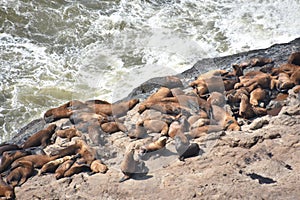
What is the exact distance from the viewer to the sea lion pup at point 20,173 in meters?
6.41

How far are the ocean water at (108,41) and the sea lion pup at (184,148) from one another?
Result: 3693mm

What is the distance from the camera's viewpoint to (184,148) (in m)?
6.27

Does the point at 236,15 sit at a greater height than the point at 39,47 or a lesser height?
greater

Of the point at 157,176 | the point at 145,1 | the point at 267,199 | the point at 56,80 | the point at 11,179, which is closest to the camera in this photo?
the point at 267,199

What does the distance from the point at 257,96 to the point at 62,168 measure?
10.6 ft

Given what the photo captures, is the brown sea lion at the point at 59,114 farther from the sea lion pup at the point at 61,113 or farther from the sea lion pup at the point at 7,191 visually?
the sea lion pup at the point at 7,191

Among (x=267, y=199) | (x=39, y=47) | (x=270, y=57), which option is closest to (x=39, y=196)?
(x=267, y=199)

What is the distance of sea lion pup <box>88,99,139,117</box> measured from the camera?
7.61m

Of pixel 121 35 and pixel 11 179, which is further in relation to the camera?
pixel 121 35

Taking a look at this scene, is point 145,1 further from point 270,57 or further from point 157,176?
point 157,176

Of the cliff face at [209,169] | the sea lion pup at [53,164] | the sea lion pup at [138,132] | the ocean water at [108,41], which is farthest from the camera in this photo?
the ocean water at [108,41]

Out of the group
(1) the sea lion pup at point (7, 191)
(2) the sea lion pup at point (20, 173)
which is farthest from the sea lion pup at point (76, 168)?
(1) the sea lion pup at point (7, 191)

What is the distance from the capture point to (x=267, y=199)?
208 inches

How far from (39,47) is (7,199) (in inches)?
298
